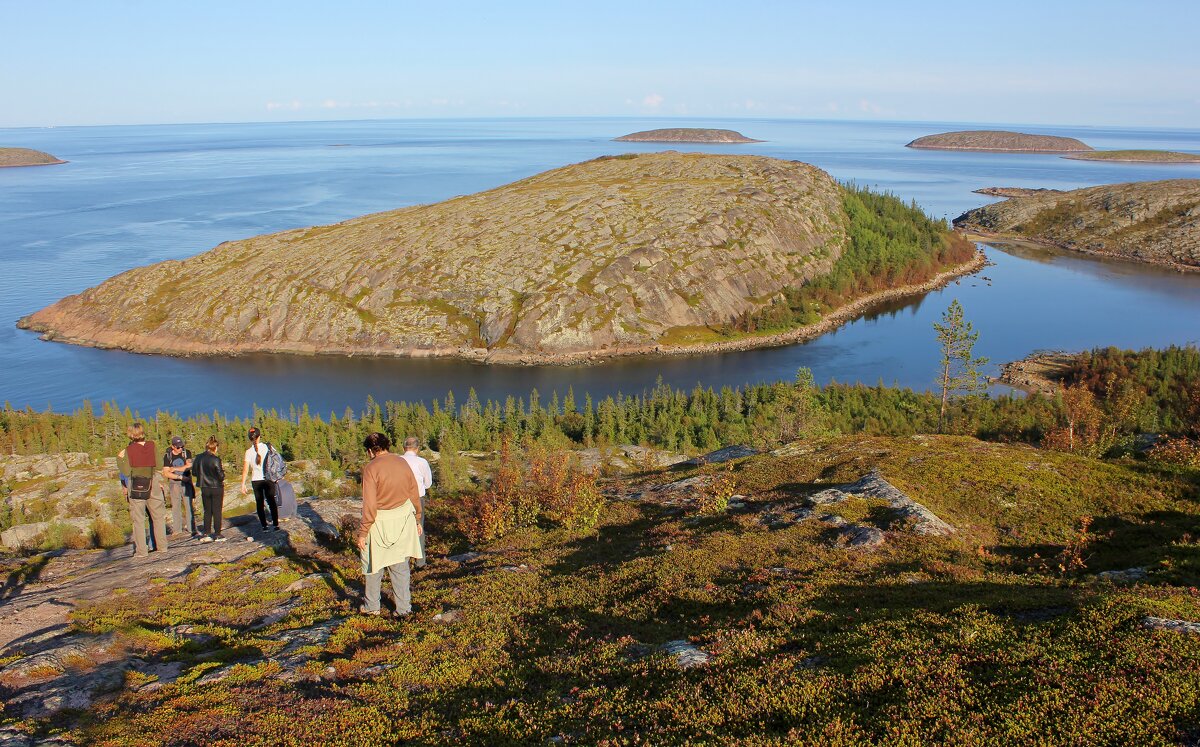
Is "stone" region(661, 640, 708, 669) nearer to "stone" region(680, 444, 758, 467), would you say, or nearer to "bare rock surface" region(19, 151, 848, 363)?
"stone" region(680, 444, 758, 467)

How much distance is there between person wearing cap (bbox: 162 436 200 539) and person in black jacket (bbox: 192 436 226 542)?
1.64 ft

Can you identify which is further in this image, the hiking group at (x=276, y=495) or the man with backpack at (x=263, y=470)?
the man with backpack at (x=263, y=470)

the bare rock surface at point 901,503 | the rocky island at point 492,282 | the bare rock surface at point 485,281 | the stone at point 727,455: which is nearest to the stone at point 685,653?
the bare rock surface at point 901,503

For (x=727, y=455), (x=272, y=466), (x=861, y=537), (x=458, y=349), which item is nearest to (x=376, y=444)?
(x=272, y=466)

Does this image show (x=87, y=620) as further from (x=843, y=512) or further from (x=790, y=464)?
(x=790, y=464)

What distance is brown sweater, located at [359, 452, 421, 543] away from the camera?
14289 millimetres

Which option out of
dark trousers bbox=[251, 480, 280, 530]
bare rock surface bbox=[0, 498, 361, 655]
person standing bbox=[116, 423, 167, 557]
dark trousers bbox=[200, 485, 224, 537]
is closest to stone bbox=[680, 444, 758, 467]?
bare rock surface bbox=[0, 498, 361, 655]

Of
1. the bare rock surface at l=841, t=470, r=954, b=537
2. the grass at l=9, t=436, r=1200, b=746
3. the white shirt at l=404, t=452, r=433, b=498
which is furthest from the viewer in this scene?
the bare rock surface at l=841, t=470, r=954, b=537

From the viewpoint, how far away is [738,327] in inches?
5202

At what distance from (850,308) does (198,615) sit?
14668cm

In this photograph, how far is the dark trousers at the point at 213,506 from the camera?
2266 cm

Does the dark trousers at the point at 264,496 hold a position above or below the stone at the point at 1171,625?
below

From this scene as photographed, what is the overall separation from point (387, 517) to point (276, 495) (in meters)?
10.3

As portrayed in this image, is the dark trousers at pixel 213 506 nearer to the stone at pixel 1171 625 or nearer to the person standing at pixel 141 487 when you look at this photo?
the person standing at pixel 141 487
